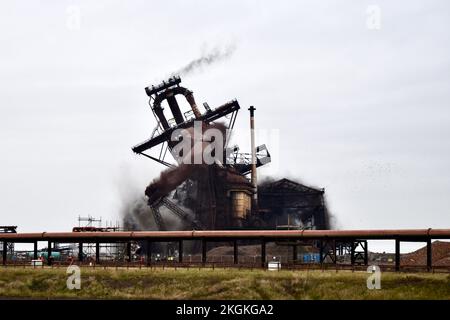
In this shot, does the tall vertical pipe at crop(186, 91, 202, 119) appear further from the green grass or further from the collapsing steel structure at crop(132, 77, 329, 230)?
the green grass

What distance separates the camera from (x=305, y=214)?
11412cm

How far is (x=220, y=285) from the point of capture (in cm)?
5656

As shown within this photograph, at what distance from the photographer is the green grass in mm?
52906

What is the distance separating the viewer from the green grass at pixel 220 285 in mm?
52906

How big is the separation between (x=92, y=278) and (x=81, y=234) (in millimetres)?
13653

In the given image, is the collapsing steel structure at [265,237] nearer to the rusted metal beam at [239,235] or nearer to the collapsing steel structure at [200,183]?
the rusted metal beam at [239,235]

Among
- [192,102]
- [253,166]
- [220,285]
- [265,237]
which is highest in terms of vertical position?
[192,102]

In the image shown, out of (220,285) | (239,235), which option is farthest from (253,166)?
(220,285)

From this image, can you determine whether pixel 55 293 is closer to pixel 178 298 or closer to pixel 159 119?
pixel 178 298

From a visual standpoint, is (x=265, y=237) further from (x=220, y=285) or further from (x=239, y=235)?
(x=220, y=285)

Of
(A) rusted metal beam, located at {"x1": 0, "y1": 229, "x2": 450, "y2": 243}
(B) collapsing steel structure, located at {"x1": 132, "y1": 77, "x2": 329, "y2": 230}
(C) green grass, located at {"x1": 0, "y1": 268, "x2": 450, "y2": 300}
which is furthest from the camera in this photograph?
(B) collapsing steel structure, located at {"x1": 132, "y1": 77, "x2": 329, "y2": 230}

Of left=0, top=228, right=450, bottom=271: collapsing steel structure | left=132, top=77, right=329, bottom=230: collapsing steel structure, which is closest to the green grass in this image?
left=0, top=228, right=450, bottom=271: collapsing steel structure
